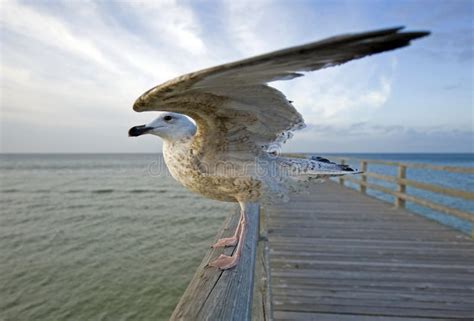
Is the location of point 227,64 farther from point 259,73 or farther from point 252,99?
point 252,99

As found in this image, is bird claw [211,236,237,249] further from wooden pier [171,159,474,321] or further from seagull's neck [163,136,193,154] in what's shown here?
seagull's neck [163,136,193,154]

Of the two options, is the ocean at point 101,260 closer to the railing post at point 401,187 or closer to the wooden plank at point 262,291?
the wooden plank at point 262,291

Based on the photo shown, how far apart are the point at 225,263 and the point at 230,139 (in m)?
0.77

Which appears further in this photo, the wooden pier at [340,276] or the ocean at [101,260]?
the ocean at [101,260]

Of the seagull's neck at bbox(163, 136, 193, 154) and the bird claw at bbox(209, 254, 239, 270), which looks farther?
the seagull's neck at bbox(163, 136, 193, 154)

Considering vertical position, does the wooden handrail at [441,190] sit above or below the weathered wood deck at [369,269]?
above

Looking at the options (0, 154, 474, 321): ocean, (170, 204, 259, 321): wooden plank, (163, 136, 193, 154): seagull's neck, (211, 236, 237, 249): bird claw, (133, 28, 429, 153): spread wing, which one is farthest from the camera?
(0, 154, 474, 321): ocean

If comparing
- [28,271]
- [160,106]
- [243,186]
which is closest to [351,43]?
[160,106]

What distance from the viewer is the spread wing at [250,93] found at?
0.78m

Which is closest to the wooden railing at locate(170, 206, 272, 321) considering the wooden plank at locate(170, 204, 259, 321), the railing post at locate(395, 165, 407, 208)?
the wooden plank at locate(170, 204, 259, 321)

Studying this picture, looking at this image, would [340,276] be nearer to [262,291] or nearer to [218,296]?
[262,291]

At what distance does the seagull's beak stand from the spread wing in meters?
0.33

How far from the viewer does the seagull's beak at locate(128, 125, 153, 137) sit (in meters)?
1.97

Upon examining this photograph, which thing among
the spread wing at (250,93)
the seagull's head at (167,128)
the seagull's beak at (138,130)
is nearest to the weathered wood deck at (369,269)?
the spread wing at (250,93)
